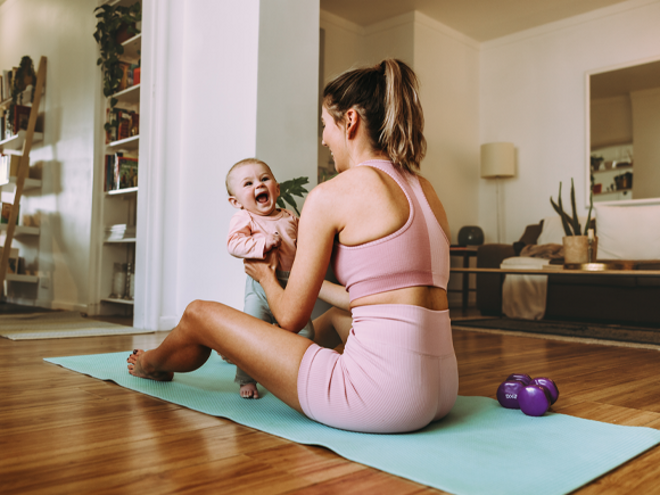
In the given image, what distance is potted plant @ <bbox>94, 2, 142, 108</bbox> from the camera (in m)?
3.90

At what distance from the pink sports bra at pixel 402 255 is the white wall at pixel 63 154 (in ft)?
11.4

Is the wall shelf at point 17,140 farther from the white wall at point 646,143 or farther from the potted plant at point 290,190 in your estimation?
the white wall at point 646,143

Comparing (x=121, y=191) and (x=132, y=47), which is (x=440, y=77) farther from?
(x=121, y=191)

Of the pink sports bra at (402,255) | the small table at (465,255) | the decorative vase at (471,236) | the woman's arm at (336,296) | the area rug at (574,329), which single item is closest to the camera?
the pink sports bra at (402,255)

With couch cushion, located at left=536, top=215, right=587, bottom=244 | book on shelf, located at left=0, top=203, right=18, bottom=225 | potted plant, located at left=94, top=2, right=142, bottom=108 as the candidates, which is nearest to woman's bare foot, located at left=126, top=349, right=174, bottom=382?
potted plant, located at left=94, top=2, right=142, bottom=108

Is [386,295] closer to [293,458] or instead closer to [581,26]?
[293,458]

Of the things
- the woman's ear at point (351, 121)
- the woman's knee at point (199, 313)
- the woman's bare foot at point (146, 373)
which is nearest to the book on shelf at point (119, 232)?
the woman's bare foot at point (146, 373)

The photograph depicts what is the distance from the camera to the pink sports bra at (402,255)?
1101mm

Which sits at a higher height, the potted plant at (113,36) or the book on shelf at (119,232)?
the potted plant at (113,36)

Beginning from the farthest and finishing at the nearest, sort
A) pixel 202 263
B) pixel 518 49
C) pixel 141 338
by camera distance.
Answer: pixel 518 49 < pixel 202 263 < pixel 141 338

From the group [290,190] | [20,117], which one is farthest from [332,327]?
[20,117]

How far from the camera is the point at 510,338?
3148 millimetres

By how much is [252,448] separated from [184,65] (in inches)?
103

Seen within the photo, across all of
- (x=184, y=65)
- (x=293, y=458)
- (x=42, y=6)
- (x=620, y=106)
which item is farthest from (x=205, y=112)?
(x=620, y=106)
